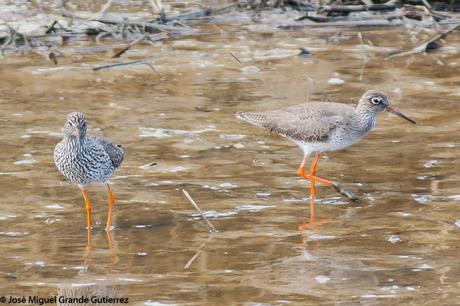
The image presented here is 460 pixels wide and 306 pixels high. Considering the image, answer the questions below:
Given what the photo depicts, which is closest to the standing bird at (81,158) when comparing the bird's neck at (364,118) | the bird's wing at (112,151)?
the bird's wing at (112,151)

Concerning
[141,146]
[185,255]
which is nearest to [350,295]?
[185,255]

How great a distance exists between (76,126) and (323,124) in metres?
2.36

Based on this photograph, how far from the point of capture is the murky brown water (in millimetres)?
7488

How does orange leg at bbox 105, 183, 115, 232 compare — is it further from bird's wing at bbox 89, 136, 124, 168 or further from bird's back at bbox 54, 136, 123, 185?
bird's wing at bbox 89, 136, 124, 168

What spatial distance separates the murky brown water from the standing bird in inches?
13.1

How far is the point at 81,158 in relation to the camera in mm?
8781

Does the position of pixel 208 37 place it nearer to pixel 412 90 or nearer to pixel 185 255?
pixel 412 90

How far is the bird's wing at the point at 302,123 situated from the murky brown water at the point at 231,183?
1.29ft

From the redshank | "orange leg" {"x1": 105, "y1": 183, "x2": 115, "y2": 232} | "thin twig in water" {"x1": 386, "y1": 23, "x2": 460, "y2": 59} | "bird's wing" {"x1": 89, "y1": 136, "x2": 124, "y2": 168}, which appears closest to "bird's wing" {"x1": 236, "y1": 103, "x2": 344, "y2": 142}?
the redshank

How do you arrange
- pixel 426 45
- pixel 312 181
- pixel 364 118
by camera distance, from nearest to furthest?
pixel 312 181
pixel 364 118
pixel 426 45

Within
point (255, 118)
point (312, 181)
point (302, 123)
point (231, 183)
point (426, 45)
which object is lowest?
point (426, 45)

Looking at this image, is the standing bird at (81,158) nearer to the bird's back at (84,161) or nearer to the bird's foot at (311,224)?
the bird's back at (84,161)

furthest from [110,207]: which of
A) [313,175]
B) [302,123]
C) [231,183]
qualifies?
[302,123]

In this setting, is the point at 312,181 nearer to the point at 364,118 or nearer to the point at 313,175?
the point at 313,175
